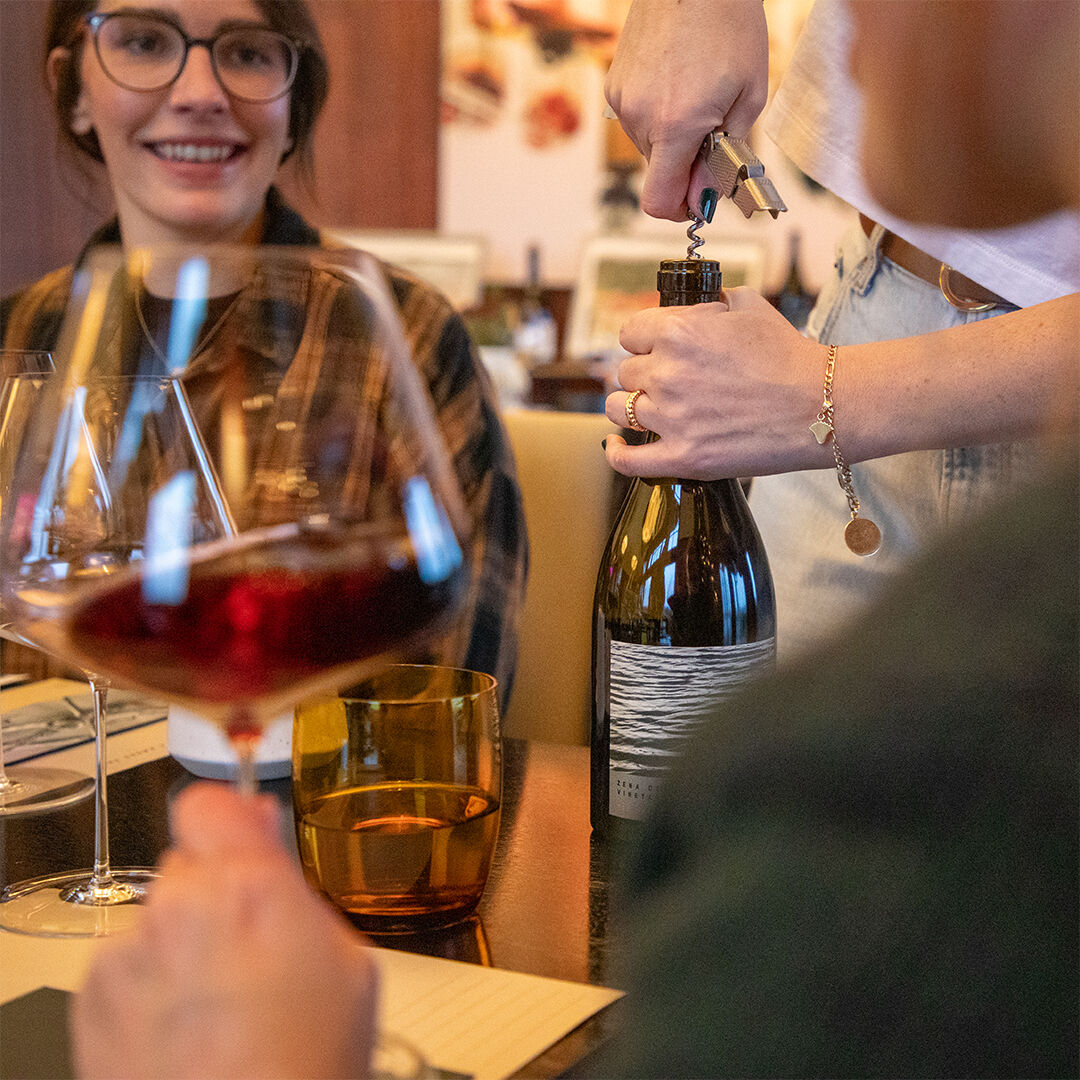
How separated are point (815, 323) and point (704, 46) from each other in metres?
0.27

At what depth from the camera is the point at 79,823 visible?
2.27ft

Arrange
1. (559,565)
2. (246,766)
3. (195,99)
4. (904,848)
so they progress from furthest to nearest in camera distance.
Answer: (195,99) → (559,565) → (246,766) → (904,848)

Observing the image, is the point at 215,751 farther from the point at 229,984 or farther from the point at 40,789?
the point at 229,984

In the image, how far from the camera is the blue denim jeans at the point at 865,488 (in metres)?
0.89

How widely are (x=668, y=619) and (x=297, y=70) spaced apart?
1.06 meters

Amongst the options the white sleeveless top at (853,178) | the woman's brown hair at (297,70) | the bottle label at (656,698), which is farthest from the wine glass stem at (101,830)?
the woman's brown hair at (297,70)

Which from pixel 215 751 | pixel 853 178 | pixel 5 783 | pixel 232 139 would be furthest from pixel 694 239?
pixel 232 139

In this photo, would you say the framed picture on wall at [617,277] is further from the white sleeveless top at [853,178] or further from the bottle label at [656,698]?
the bottle label at [656,698]

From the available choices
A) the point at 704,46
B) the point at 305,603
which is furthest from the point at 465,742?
the point at 704,46

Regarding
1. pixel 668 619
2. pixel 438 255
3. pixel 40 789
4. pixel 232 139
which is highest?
pixel 438 255

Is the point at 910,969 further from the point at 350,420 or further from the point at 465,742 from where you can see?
the point at 465,742

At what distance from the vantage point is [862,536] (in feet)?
2.86

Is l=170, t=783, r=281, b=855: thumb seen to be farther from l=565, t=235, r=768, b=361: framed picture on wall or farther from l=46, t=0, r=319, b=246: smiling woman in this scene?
l=565, t=235, r=768, b=361: framed picture on wall

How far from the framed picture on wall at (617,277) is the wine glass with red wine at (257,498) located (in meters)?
3.14
